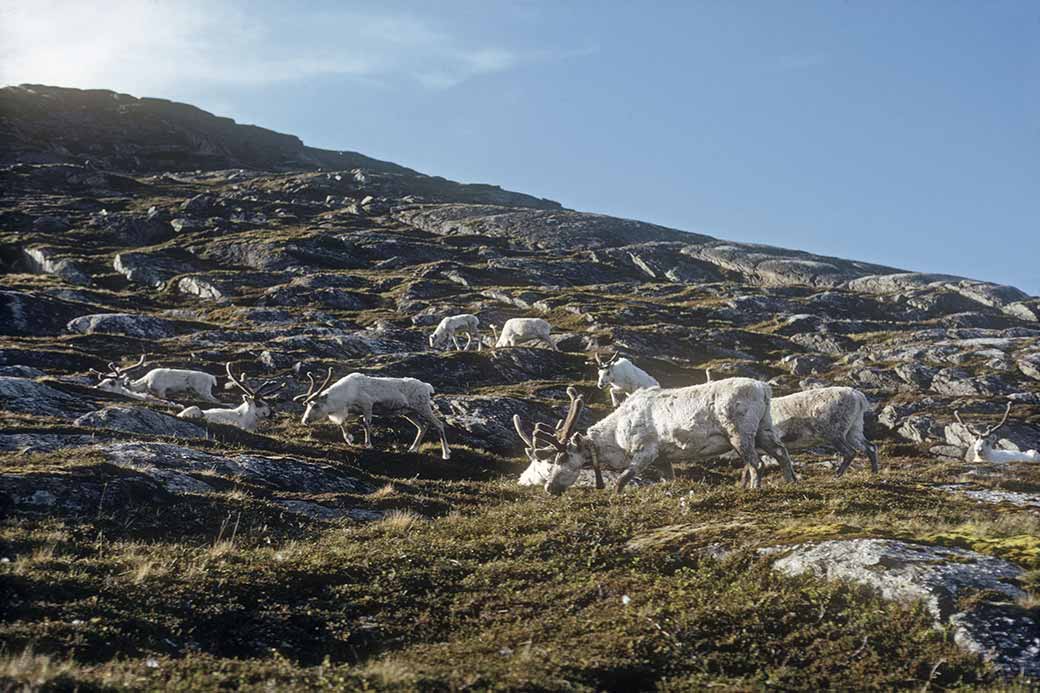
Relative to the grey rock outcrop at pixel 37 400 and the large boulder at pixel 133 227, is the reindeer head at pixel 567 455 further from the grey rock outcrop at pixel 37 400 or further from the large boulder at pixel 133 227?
the large boulder at pixel 133 227

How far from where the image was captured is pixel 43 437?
57.8ft

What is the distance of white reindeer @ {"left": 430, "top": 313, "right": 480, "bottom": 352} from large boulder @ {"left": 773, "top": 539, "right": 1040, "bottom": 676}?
1659 inches

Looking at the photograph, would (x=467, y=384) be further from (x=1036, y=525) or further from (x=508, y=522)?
(x=1036, y=525)

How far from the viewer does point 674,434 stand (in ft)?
60.7

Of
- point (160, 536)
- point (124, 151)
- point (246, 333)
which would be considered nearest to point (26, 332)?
point (246, 333)

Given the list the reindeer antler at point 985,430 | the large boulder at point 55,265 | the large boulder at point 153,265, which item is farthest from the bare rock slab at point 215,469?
the large boulder at point 55,265

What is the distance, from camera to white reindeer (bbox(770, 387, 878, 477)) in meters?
23.0

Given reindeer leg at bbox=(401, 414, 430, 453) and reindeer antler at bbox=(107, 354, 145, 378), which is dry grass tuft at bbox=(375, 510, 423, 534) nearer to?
reindeer leg at bbox=(401, 414, 430, 453)

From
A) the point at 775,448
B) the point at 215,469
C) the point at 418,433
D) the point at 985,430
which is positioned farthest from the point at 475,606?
the point at 985,430

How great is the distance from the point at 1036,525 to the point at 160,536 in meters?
13.8

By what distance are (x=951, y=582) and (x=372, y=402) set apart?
70.9ft

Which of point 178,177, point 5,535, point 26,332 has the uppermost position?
point 178,177

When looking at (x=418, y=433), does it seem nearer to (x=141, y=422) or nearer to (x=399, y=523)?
(x=141, y=422)

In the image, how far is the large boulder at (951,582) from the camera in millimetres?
7895
